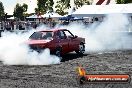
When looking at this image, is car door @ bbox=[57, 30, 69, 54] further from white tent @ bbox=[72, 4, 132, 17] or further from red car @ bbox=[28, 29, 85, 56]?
white tent @ bbox=[72, 4, 132, 17]

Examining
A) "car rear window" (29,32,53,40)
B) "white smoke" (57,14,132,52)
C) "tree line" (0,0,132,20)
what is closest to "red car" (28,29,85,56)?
"car rear window" (29,32,53,40)

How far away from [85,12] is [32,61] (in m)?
23.0

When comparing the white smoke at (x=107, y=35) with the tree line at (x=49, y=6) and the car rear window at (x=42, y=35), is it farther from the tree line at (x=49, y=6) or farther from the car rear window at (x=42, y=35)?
the tree line at (x=49, y=6)

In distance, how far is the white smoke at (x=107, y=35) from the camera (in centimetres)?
2319

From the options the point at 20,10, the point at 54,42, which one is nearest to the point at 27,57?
the point at 54,42

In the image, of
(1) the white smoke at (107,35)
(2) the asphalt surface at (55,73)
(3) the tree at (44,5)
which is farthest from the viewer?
(3) the tree at (44,5)

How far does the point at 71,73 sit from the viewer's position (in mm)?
11758

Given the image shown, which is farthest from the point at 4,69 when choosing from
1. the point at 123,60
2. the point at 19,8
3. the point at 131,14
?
the point at 19,8

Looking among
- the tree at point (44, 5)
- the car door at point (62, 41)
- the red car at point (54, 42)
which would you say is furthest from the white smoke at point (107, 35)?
the tree at point (44, 5)

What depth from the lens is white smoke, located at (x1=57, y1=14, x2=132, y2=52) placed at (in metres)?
23.2

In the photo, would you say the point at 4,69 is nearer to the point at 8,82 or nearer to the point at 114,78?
the point at 8,82

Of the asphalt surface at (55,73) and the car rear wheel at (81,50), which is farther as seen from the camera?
the car rear wheel at (81,50)

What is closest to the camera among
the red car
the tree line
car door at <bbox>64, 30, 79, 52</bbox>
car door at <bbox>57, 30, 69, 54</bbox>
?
the red car

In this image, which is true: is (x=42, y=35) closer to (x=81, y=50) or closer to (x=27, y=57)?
(x=27, y=57)
